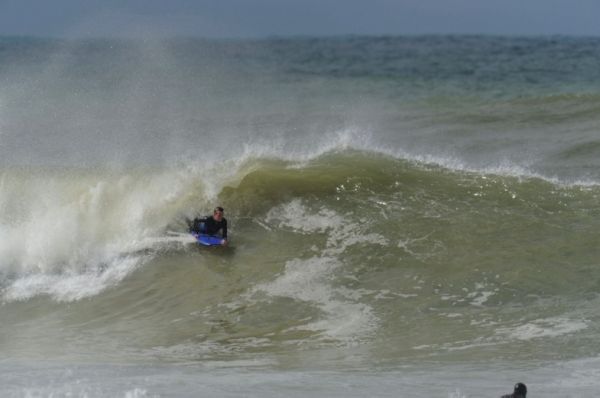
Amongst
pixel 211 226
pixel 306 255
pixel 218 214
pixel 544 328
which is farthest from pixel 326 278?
pixel 544 328

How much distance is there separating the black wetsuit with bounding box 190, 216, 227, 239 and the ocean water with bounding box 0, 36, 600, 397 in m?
0.34

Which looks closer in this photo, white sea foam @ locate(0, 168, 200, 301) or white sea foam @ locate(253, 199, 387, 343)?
white sea foam @ locate(253, 199, 387, 343)

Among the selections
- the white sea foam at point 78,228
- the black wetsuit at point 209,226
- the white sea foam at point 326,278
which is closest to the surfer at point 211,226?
the black wetsuit at point 209,226

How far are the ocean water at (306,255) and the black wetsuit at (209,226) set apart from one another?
1.10 ft

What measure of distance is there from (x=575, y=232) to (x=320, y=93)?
2308cm

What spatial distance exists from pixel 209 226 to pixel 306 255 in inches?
82.1

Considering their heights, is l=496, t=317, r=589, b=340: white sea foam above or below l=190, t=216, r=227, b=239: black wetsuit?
below

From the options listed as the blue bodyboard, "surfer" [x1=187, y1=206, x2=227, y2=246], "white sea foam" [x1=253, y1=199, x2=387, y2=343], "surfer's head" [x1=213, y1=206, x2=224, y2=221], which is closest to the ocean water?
"white sea foam" [x1=253, y1=199, x2=387, y2=343]

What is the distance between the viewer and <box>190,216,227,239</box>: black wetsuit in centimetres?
1691

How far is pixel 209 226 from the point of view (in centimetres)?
1700

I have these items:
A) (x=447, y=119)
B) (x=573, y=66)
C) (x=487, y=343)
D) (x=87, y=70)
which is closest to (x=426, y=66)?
(x=573, y=66)

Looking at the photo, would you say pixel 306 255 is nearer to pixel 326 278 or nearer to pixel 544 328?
pixel 326 278

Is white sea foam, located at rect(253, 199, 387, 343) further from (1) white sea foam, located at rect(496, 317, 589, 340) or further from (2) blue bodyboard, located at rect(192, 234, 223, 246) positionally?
(1) white sea foam, located at rect(496, 317, 589, 340)

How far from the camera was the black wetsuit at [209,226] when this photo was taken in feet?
55.5
